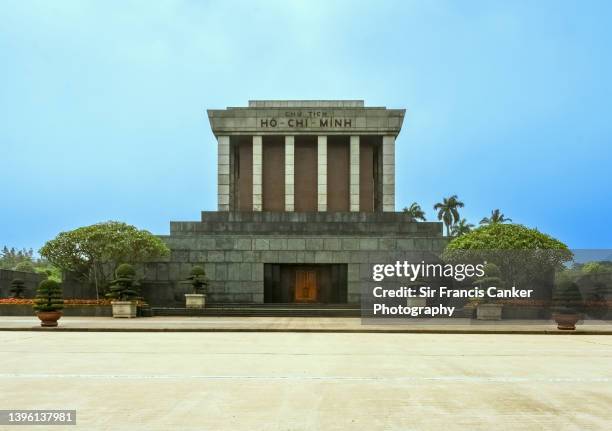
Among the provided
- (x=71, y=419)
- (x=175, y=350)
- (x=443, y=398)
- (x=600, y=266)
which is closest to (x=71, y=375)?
(x=71, y=419)

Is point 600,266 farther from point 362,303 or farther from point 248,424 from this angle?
point 248,424

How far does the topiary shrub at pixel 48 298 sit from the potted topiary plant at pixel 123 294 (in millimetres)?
6890

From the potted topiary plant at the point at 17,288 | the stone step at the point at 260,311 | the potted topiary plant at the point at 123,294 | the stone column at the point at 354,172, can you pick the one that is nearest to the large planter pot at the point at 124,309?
the potted topiary plant at the point at 123,294

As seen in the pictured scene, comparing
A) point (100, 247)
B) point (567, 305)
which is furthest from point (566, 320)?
point (100, 247)

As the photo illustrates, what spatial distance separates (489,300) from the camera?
112ft

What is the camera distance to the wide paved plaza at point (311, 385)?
8805mm

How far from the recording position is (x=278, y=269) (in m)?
42.0

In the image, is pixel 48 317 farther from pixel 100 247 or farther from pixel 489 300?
pixel 489 300

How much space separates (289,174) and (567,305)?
87.7 ft

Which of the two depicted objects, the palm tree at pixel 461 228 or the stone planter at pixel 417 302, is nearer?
the stone planter at pixel 417 302

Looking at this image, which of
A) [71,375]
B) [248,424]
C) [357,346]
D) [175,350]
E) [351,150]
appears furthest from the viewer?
[351,150]

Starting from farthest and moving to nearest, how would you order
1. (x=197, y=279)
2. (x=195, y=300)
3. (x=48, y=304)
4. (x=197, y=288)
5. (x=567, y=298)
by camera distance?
(x=197, y=288)
(x=197, y=279)
(x=195, y=300)
(x=567, y=298)
(x=48, y=304)

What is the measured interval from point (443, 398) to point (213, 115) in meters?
42.2

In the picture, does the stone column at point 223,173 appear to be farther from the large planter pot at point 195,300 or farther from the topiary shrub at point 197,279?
the large planter pot at point 195,300
